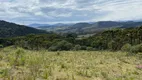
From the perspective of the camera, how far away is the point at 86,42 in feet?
375

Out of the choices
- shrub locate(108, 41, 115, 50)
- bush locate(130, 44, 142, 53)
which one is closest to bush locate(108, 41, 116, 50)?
shrub locate(108, 41, 115, 50)

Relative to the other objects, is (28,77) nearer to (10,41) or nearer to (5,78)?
(5,78)

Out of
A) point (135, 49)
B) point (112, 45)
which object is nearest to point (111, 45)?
point (112, 45)

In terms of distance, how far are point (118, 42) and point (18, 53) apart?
238 ft

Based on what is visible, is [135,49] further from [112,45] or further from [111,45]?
[112,45]

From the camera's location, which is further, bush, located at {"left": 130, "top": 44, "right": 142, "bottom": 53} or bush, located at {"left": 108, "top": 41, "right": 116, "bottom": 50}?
bush, located at {"left": 108, "top": 41, "right": 116, "bottom": 50}

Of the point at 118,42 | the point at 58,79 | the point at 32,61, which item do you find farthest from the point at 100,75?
the point at 118,42

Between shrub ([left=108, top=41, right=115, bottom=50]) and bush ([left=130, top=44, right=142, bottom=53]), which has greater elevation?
bush ([left=130, top=44, right=142, bottom=53])

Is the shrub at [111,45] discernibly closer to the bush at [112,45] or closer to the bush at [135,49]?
the bush at [112,45]

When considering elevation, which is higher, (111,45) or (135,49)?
(135,49)

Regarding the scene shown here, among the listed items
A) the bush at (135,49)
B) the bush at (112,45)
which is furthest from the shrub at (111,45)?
the bush at (135,49)

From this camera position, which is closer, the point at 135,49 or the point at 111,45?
the point at 135,49

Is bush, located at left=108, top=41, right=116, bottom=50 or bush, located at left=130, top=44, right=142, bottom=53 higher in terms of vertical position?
bush, located at left=130, top=44, right=142, bottom=53

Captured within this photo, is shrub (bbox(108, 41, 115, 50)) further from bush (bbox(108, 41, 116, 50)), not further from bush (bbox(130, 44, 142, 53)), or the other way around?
bush (bbox(130, 44, 142, 53))
